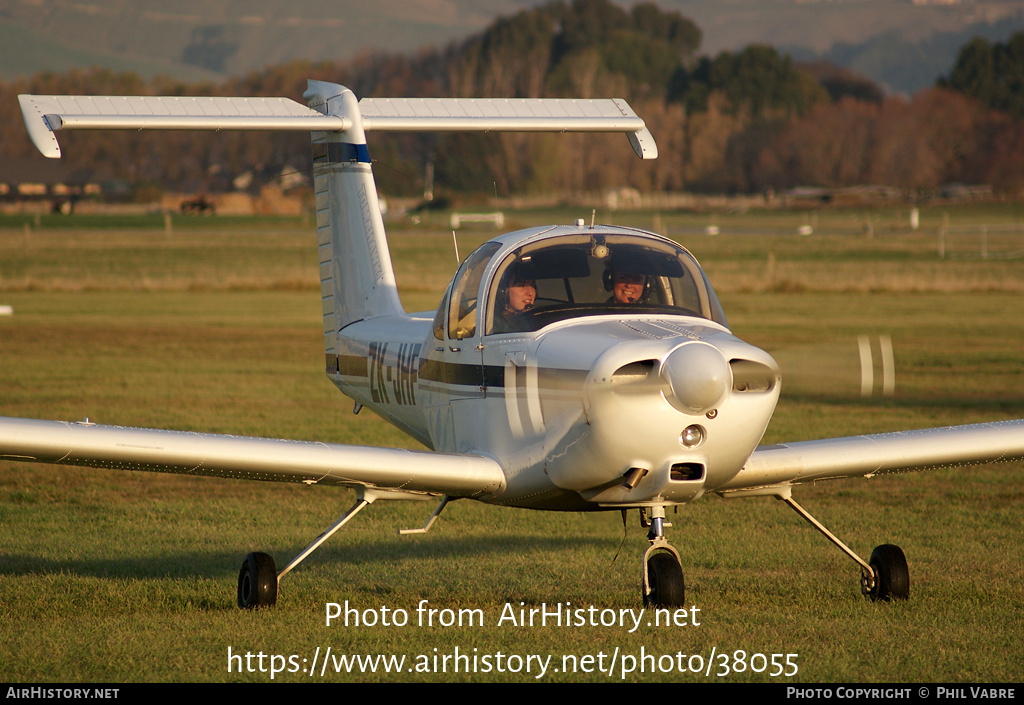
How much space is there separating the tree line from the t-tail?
9084 cm

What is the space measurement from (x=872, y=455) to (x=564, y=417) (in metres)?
2.33

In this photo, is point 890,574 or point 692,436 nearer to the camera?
point 692,436

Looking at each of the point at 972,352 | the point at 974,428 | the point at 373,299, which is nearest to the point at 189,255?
the point at 972,352

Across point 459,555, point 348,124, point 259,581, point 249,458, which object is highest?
point 348,124

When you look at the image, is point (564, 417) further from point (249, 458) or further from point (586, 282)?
point (249, 458)


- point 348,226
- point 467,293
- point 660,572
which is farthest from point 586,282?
point 348,226

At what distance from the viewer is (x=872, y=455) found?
25.1 ft

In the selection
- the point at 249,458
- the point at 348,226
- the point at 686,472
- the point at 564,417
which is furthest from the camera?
the point at 348,226

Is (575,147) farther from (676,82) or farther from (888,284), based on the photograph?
(676,82)

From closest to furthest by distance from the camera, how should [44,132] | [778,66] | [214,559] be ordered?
[44,132]
[214,559]
[778,66]

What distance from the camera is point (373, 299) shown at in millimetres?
10398

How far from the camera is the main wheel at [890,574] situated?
24.9 ft

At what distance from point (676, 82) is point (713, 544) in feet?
526

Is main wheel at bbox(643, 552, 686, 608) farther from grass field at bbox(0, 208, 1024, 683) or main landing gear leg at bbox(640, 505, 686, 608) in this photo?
grass field at bbox(0, 208, 1024, 683)
